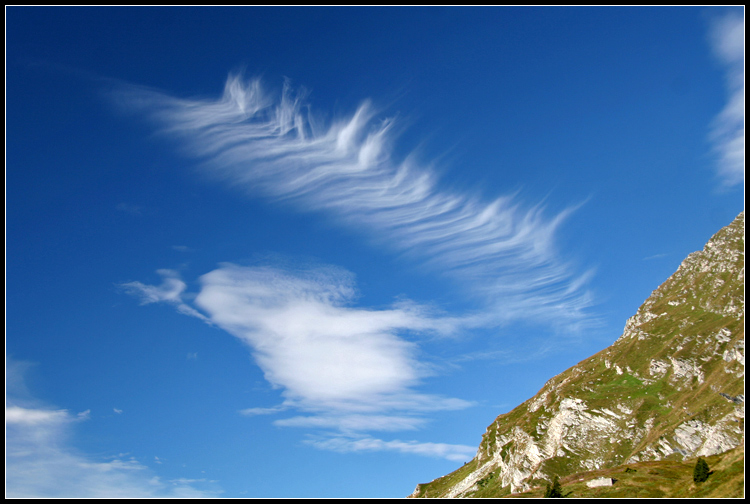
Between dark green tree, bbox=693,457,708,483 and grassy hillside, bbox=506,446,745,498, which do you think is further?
dark green tree, bbox=693,457,708,483

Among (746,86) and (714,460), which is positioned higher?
(746,86)

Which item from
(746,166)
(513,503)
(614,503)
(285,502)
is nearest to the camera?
(746,166)

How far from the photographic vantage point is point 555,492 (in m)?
182

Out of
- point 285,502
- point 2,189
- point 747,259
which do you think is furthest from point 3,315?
point 747,259

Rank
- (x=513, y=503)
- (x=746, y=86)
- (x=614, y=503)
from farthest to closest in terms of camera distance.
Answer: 1. (x=513, y=503)
2. (x=614, y=503)
3. (x=746, y=86)

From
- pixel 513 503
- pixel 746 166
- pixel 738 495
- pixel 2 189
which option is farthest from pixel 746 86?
pixel 513 503

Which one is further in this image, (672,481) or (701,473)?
(672,481)

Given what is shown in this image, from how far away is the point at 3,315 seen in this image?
58438 mm

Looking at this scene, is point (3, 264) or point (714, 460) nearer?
point (3, 264)

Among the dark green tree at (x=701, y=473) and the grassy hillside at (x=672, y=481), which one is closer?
the grassy hillside at (x=672, y=481)

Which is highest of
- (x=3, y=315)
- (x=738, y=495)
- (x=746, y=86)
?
(x=746, y=86)

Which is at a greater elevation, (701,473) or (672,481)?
(701,473)

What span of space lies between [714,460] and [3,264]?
633 ft

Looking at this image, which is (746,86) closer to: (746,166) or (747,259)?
(746,166)
